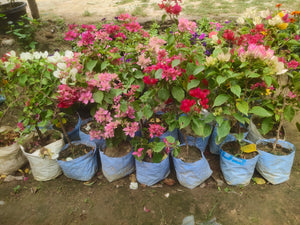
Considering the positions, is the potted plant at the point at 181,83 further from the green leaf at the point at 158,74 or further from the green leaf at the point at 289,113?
the green leaf at the point at 289,113

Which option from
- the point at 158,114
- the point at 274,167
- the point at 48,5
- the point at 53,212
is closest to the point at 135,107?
the point at 158,114

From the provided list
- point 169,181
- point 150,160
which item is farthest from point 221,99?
point 169,181

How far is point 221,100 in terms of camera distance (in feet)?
5.89

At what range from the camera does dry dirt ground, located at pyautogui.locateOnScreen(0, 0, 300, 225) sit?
2.06 m

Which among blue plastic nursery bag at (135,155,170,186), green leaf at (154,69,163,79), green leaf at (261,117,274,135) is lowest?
blue plastic nursery bag at (135,155,170,186)

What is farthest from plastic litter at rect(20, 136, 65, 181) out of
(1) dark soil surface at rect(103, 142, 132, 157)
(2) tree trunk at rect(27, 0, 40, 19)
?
(2) tree trunk at rect(27, 0, 40, 19)

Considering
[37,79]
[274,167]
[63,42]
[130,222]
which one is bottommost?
[130,222]

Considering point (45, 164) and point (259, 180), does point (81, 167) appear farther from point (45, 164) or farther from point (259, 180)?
point (259, 180)

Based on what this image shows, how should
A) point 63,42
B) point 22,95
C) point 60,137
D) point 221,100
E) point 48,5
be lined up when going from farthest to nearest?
point 48,5, point 63,42, point 60,137, point 22,95, point 221,100

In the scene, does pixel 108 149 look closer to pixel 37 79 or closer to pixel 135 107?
pixel 135 107

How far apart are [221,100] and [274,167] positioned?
0.95 meters

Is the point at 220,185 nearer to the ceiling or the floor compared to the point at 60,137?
nearer to the floor

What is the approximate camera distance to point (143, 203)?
2188 millimetres

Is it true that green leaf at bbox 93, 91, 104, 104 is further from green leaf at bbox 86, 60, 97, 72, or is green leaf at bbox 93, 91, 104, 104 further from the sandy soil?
the sandy soil
